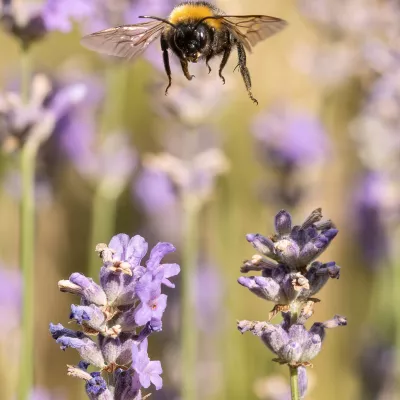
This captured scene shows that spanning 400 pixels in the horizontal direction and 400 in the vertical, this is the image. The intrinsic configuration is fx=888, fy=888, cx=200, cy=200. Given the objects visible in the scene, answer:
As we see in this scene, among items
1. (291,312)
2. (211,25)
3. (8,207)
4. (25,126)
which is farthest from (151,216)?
(291,312)

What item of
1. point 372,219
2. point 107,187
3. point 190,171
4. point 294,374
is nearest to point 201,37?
point 294,374

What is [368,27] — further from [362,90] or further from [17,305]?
[17,305]

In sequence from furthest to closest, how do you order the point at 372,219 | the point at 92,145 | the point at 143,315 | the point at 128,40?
the point at 372,219 < the point at 92,145 < the point at 128,40 < the point at 143,315

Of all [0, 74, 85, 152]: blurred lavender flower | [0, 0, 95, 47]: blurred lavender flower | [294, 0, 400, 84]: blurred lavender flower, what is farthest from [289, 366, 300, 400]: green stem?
[294, 0, 400, 84]: blurred lavender flower

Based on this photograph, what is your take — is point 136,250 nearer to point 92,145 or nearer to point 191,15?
point 191,15

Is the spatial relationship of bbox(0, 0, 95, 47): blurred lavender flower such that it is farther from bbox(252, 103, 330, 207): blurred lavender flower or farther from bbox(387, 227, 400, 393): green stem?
bbox(387, 227, 400, 393): green stem
